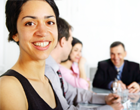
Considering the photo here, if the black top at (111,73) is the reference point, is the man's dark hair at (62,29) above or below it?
above

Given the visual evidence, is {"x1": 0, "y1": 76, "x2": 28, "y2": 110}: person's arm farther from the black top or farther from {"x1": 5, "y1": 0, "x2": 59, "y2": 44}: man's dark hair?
the black top

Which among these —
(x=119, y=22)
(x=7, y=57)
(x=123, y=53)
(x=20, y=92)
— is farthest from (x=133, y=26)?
(x=20, y=92)

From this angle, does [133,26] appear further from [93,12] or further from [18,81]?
[18,81]

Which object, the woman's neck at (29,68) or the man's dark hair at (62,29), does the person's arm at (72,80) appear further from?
the woman's neck at (29,68)

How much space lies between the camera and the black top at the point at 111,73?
1219mm

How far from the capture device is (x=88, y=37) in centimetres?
129

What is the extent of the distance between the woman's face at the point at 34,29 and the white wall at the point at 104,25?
68 cm

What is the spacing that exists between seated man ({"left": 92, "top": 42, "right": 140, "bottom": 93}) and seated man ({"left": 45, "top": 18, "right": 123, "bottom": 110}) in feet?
1.69

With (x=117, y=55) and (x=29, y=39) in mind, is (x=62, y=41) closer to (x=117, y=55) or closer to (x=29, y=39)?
(x=29, y=39)

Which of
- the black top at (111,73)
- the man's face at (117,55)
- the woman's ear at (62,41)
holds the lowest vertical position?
the black top at (111,73)

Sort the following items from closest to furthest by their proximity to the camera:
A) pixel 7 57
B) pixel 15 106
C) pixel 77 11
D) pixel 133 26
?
pixel 15 106 < pixel 7 57 < pixel 77 11 < pixel 133 26

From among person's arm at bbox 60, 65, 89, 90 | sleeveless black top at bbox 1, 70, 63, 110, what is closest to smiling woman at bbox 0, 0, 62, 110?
sleeveless black top at bbox 1, 70, 63, 110

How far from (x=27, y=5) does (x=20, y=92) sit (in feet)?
0.70

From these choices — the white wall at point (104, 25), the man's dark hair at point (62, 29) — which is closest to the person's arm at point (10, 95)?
the man's dark hair at point (62, 29)
